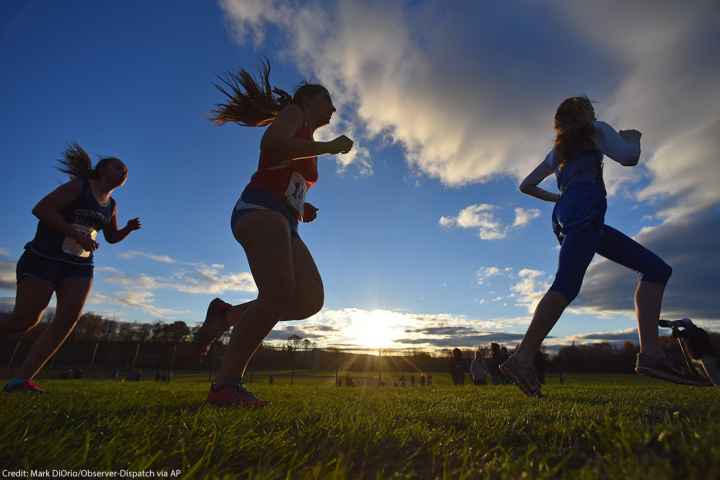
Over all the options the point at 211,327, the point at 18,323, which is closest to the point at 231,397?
the point at 211,327

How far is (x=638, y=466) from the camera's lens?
40.3 inches

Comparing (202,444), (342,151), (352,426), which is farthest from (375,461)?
(342,151)

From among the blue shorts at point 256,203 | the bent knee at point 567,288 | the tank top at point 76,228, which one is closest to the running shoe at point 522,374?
the bent knee at point 567,288

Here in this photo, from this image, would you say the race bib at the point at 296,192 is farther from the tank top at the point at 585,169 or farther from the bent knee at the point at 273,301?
the tank top at the point at 585,169

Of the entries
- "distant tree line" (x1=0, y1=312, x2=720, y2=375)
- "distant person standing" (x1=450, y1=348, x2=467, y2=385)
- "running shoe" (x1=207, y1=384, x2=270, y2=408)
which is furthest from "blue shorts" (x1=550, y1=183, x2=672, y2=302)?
"distant tree line" (x1=0, y1=312, x2=720, y2=375)

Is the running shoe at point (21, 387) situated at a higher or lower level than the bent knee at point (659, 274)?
lower

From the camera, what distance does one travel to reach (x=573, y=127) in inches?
131

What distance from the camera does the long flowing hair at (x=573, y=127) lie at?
3289mm

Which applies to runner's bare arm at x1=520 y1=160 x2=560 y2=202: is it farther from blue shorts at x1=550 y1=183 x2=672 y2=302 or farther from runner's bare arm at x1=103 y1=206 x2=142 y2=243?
runner's bare arm at x1=103 y1=206 x2=142 y2=243

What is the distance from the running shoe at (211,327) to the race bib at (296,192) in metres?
1.09

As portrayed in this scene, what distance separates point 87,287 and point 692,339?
232 inches

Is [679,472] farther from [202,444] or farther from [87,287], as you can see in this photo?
[87,287]

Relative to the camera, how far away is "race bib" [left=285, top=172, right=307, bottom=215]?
3061 mm

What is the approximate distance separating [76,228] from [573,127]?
4.72 metres
